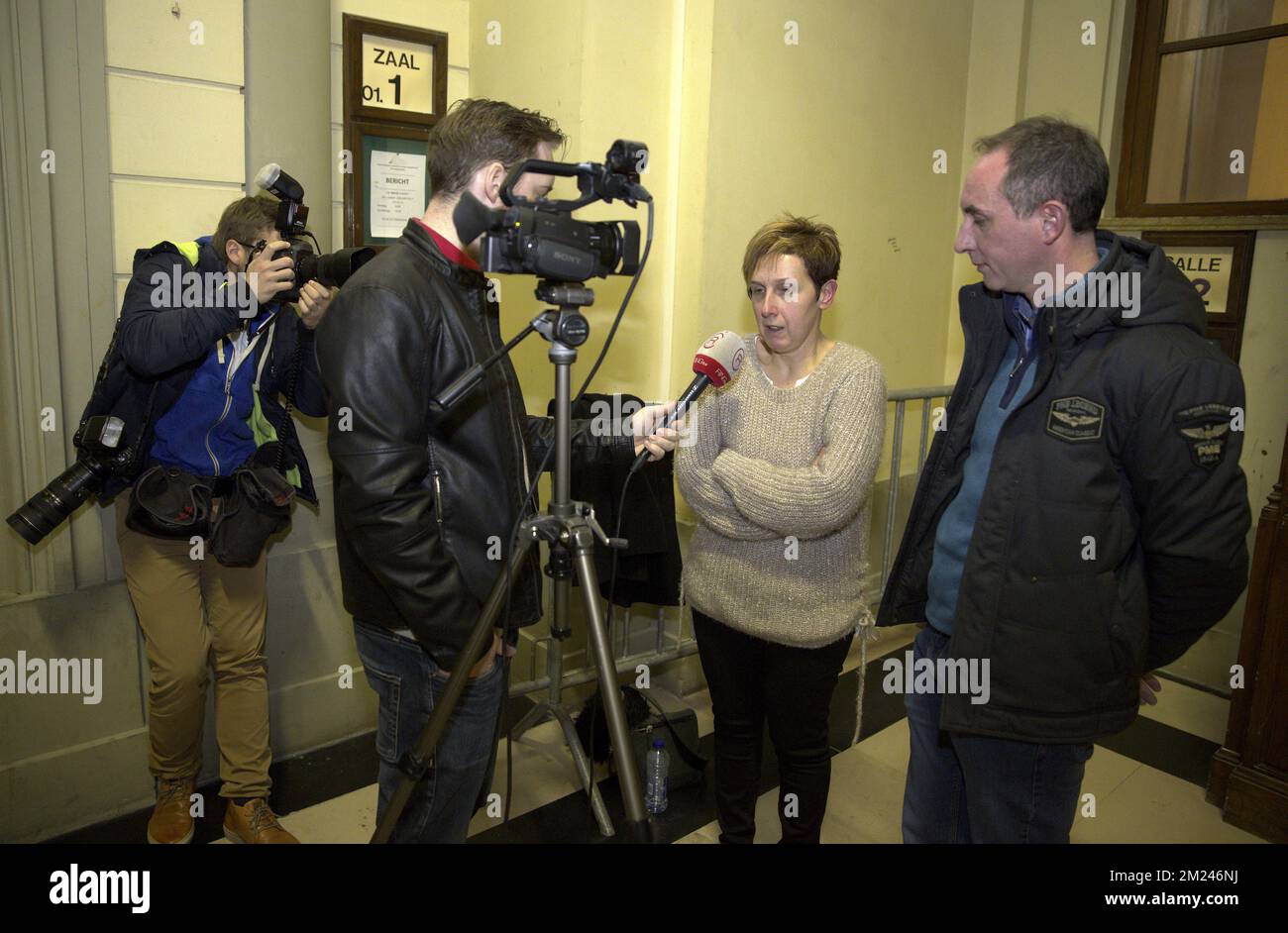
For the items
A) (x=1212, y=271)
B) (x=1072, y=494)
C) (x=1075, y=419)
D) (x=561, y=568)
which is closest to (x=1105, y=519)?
(x=1072, y=494)

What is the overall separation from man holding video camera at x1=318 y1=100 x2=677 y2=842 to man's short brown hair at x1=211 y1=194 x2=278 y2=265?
683 millimetres

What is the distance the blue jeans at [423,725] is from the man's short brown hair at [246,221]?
3.27 feet

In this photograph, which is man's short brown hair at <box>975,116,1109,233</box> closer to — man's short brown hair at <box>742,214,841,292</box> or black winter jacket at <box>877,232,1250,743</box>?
black winter jacket at <box>877,232,1250,743</box>

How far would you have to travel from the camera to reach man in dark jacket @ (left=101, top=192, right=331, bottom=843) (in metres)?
1.91

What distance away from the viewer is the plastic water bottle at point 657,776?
243 centimetres

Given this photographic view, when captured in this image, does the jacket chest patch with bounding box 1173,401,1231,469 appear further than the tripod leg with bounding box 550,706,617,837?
No

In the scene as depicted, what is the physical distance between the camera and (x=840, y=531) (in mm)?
1970

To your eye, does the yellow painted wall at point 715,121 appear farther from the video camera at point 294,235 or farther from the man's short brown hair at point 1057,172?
the man's short brown hair at point 1057,172

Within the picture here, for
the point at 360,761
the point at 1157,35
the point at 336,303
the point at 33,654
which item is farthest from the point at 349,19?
the point at 1157,35

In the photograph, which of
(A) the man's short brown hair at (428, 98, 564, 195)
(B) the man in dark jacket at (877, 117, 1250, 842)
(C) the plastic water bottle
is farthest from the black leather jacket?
(C) the plastic water bottle

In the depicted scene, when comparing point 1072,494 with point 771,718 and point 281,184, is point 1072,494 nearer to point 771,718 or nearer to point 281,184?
point 771,718

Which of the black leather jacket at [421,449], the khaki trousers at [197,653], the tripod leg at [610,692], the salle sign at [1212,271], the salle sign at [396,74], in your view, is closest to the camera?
the tripod leg at [610,692]

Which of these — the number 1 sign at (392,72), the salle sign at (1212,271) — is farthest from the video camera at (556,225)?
the salle sign at (1212,271)
